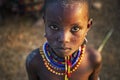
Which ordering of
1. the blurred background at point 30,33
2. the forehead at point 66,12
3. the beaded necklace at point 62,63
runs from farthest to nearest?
1. the blurred background at point 30,33
2. the beaded necklace at point 62,63
3. the forehead at point 66,12

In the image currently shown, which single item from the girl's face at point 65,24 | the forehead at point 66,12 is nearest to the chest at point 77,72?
the girl's face at point 65,24

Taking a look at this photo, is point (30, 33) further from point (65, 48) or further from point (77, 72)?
point (65, 48)

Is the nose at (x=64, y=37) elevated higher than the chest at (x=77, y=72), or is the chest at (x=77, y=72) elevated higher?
the nose at (x=64, y=37)

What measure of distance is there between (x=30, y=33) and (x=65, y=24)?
2.03 meters

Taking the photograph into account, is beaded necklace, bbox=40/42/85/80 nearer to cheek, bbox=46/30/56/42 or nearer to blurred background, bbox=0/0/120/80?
cheek, bbox=46/30/56/42

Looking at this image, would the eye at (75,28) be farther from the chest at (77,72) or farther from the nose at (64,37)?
the chest at (77,72)

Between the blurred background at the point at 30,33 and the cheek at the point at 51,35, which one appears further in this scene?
the blurred background at the point at 30,33

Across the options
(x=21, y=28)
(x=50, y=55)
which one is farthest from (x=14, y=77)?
(x=50, y=55)

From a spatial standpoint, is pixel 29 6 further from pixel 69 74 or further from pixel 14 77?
pixel 69 74


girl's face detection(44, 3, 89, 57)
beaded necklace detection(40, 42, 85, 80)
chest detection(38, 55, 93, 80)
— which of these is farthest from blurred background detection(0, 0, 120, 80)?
girl's face detection(44, 3, 89, 57)

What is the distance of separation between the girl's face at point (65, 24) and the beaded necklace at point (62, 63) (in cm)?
25

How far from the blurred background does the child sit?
1.05 metres

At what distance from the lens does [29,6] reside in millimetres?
3494

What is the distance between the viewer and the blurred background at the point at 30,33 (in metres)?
3.10
